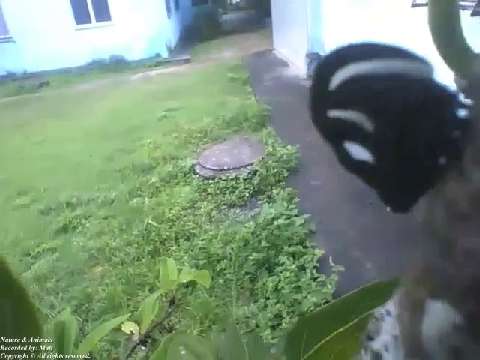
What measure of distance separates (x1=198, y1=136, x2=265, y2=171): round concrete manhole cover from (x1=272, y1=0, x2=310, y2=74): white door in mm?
224

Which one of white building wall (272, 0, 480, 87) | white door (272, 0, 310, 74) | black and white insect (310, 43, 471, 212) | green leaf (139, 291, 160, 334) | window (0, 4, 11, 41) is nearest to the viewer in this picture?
black and white insect (310, 43, 471, 212)

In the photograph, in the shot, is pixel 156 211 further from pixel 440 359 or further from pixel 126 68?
pixel 440 359

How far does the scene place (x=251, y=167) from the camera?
127cm

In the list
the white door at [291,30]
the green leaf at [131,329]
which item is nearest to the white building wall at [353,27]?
the white door at [291,30]

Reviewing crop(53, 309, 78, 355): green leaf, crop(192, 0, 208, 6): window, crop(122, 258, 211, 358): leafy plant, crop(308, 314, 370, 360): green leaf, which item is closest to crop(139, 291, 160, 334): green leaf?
crop(122, 258, 211, 358): leafy plant

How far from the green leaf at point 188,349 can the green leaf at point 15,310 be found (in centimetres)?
13

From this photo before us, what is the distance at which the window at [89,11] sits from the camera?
912mm

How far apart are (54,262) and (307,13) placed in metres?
0.84

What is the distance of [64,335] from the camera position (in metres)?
→ 0.38

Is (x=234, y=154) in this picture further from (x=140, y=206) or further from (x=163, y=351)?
(x=163, y=351)

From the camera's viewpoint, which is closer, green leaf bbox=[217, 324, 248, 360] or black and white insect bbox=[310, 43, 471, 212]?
black and white insect bbox=[310, 43, 471, 212]


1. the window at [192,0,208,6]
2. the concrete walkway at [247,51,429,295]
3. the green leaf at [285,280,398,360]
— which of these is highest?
the window at [192,0,208,6]

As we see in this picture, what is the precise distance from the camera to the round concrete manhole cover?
1274 millimetres

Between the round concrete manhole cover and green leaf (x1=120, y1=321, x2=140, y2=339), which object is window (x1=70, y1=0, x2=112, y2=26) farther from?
green leaf (x1=120, y1=321, x2=140, y2=339)
